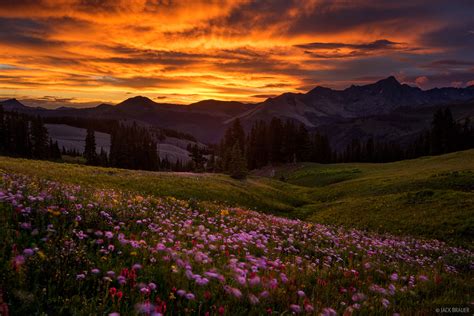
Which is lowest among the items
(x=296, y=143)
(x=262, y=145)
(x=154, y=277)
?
(x=262, y=145)

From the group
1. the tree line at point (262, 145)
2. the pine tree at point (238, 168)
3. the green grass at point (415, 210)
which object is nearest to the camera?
the green grass at point (415, 210)

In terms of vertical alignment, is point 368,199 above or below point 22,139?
below

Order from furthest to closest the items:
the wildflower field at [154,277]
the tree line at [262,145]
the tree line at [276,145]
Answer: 1. the tree line at [276,145]
2. the tree line at [262,145]
3. the wildflower field at [154,277]

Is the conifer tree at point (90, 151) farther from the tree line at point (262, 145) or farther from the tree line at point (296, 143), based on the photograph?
the tree line at point (296, 143)

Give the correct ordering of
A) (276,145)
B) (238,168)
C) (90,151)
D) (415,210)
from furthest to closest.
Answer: (90,151) → (276,145) → (238,168) → (415,210)

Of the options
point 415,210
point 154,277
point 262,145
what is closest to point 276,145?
point 262,145

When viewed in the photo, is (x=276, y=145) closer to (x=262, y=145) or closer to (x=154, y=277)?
(x=262, y=145)

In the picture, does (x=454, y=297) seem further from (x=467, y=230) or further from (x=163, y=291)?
(x=467, y=230)

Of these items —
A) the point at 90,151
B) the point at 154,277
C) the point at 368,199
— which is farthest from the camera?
the point at 90,151

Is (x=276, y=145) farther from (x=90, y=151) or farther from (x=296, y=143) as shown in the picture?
(x=90, y=151)

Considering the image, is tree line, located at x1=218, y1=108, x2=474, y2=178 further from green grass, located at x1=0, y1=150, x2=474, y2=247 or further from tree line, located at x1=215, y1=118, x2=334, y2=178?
green grass, located at x1=0, y1=150, x2=474, y2=247

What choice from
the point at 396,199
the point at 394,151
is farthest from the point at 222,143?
the point at 396,199

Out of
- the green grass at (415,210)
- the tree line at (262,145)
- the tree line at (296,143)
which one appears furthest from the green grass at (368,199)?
the tree line at (262,145)

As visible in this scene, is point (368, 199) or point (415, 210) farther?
point (368, 199)
